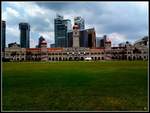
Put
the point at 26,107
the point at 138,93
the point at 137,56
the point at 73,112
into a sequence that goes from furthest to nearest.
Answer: the point at 137,56 → the point at 138,93 → the point at 26,107 → the point at 73,112

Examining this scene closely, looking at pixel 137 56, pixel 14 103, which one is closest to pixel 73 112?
pixel 14 103

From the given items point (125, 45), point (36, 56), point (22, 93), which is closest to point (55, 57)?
point (36, 56)

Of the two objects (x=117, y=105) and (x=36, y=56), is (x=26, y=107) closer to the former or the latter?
(x=117, y=105)

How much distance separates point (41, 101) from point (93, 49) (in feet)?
441

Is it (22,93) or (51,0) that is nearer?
(51,0)

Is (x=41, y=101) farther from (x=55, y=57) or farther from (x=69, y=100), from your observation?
(x=55, y=57)

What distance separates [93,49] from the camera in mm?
146875

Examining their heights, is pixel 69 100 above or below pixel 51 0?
below

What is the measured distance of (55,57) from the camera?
469 feet

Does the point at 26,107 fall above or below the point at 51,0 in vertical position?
below

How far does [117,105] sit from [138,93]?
3.00 m

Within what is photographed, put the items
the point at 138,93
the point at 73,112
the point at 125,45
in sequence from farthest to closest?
1. the point at 125,45
2. the point at 138,93
3. the point at 73,112

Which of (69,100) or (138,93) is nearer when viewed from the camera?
(69,100)

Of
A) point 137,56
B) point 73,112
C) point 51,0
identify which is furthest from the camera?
point 137,56
